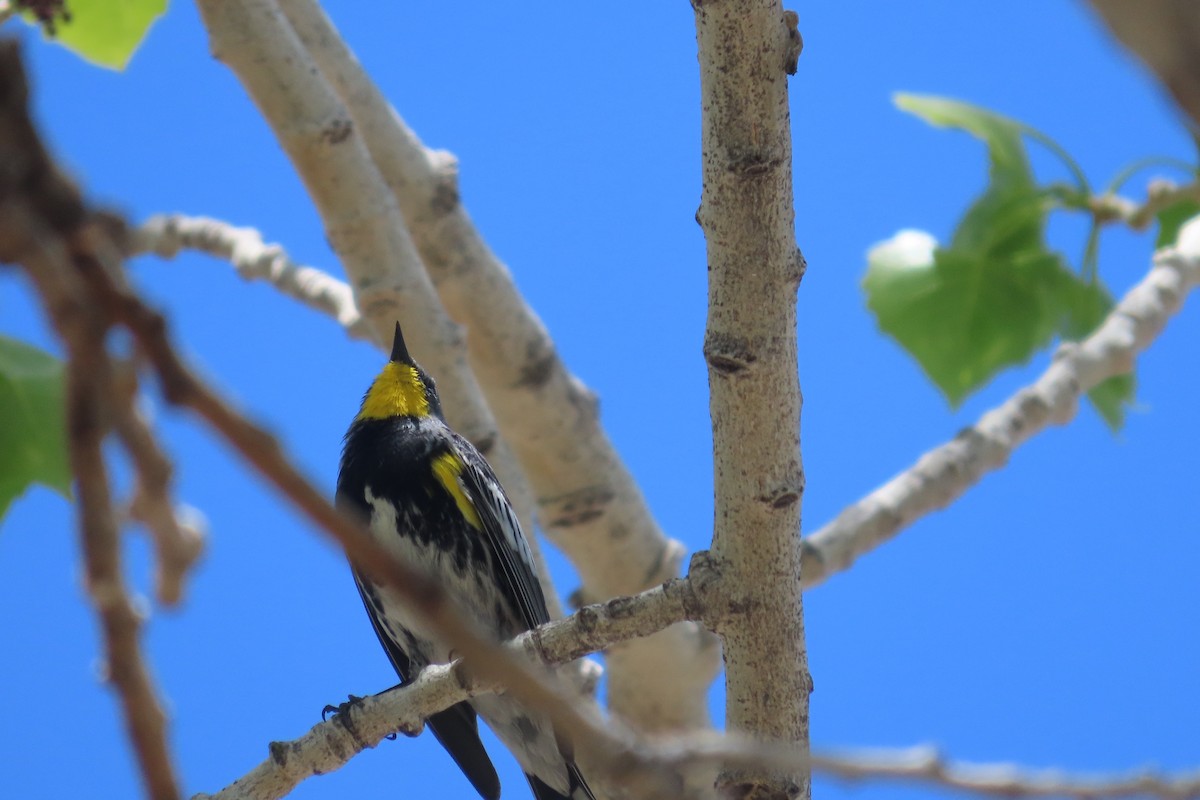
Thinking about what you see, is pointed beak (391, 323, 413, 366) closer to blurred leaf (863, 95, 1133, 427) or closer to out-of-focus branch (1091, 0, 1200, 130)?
blurred leaf (863, 95, 1133, 427)

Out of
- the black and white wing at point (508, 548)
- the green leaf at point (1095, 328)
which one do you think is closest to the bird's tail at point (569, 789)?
the black and white wing at point (508, 548)

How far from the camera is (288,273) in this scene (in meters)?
4.23

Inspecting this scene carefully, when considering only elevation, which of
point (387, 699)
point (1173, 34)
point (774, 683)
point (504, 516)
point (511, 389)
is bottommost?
point (1173, 34)

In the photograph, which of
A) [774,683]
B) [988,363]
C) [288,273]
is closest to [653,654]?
[988,363]

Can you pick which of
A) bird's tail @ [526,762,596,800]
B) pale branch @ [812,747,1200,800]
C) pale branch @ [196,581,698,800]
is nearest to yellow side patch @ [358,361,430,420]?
bird's tail @ [526,762,596,800]

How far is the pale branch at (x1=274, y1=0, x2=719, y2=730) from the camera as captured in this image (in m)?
3.86

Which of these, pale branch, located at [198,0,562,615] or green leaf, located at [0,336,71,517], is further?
pale branch, located at [198,0,562,615]

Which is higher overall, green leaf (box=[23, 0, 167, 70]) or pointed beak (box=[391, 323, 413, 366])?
pointed beak (box=[391, 323, 413, 366])

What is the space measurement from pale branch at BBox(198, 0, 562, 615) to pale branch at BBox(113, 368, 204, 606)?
277 cm

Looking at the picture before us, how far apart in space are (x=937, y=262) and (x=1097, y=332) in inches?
22.4

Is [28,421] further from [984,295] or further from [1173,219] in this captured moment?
[1173,219]

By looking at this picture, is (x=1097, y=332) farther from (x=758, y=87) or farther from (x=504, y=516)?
(x=758, y=87)

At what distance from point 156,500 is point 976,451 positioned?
3240 mm

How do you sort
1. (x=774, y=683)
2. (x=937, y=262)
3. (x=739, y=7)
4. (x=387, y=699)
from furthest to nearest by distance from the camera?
1. (x=937, y=262)
2. (x=387, y=699)
3. (x=774, y=683)
4. (x=739, y=7)
